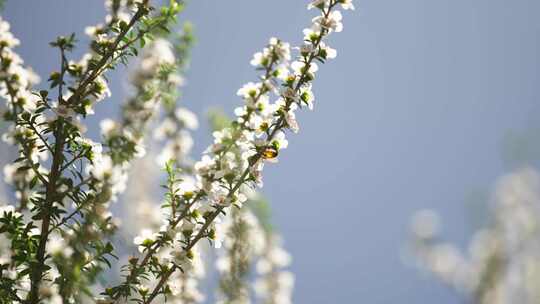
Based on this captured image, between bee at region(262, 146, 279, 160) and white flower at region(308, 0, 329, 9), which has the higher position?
white flower at region(308, 0, 329, 9)

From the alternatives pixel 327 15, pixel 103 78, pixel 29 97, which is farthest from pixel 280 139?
pixel 29 97

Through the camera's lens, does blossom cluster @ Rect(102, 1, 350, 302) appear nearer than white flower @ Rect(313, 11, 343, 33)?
Yes

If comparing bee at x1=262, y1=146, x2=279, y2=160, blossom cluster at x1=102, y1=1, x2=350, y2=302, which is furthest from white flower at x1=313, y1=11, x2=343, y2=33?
bee at x1=262, y1=146, x2=279, y2=160

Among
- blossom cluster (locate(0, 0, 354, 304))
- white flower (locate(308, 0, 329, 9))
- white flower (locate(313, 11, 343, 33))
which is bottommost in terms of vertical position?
blossom cluster (locate(0, 0, 354, 304))

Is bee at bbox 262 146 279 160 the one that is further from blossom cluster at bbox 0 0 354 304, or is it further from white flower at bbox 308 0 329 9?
white flower at bbox 308 0 329 9

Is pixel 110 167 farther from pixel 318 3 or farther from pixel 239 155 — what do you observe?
pixel 318 3

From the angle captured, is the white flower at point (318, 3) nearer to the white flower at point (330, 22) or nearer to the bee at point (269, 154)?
the white flower at point (330, 22)

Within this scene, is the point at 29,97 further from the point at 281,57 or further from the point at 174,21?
the point at 281,57

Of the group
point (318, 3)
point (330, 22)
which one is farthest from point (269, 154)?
point (318, 3)

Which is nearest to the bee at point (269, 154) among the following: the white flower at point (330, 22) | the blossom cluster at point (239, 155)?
the blossom cluster at point (239, 155)

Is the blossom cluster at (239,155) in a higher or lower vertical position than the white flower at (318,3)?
lower

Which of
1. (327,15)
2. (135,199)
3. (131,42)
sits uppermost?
(135,199)
